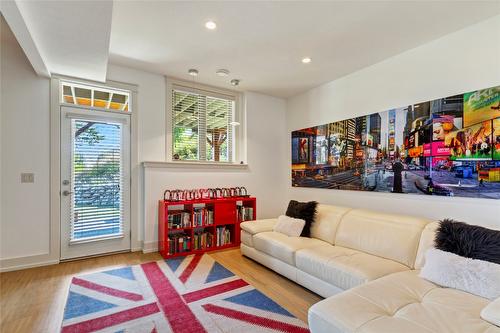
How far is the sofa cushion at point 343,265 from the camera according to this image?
2.12m

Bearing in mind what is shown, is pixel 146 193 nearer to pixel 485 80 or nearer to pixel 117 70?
pixel 117 70

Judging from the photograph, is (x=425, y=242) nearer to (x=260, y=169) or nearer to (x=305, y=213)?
(x=305, y=213)

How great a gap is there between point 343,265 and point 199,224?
232cm

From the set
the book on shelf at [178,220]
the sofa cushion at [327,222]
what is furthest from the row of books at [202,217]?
the sofa cushion at [327,222]

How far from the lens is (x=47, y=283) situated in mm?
2729

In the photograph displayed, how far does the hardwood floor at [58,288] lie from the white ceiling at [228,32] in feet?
8.15

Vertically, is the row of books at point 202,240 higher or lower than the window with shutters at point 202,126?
lower

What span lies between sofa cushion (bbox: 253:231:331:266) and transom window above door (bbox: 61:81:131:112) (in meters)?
2.78

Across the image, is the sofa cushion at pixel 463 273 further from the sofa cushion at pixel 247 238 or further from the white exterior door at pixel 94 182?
the white exterior door at pixel 94 182

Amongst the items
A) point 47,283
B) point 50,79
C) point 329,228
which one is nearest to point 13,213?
point 47,283

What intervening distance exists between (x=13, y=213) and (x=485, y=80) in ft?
18.3

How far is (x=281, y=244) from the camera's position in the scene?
9.47 ft

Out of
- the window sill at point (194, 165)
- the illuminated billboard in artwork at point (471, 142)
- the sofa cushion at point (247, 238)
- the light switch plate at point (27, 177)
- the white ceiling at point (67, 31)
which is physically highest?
the white ceiling at point (67, 31)

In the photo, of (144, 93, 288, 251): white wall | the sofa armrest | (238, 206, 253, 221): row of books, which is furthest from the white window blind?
the sofa armrest
